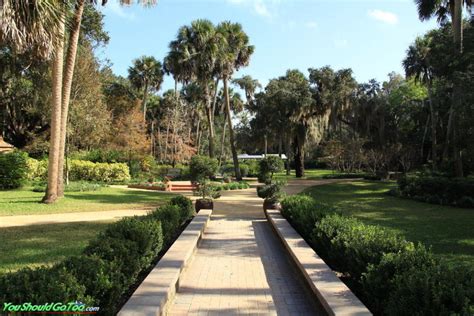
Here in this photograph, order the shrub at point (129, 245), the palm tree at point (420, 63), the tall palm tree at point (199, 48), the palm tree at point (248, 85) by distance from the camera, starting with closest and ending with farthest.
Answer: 1. the shrub at point (129, 245)
2. the tall palm tree at point (199, 48)
3. the palm tree at point (420, 63)
4. the palm tree at point (248, 85)

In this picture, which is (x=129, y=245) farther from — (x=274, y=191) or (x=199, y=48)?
(x=199, y=48)

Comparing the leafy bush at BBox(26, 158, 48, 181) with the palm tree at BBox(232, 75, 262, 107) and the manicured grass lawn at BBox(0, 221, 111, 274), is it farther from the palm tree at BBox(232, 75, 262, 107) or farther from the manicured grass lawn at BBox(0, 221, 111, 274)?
the palm tree at BBox(232, 75, 262, 107)

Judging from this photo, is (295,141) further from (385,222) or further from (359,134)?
(385,222)

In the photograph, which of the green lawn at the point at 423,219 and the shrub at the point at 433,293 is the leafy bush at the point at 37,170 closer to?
the green lawn at the point at 423,219

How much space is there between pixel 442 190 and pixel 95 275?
659 inches

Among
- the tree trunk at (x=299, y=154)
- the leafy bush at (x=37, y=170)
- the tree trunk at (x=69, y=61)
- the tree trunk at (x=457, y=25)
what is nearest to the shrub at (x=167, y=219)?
the tree trunk at (x=69, y=61)

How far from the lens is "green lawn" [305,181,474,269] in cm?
830

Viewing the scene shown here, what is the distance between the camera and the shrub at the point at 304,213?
7719mm

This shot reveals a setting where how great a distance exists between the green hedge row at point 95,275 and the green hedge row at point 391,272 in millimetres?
2509

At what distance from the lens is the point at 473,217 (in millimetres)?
12812

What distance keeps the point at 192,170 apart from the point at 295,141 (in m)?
20.9

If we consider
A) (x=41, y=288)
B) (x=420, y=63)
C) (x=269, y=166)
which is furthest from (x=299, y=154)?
(x=41, y=288)

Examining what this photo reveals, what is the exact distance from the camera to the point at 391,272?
4168 mm

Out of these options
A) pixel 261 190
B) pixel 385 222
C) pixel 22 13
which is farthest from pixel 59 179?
pixel 385 222
